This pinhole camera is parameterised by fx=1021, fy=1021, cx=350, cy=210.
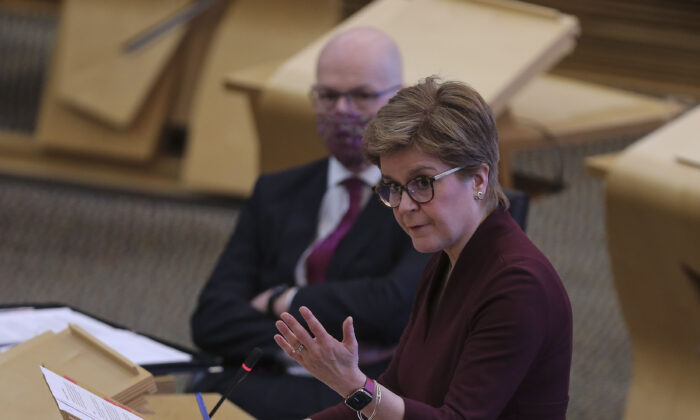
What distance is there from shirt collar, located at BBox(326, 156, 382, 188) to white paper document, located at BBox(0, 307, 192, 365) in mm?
620

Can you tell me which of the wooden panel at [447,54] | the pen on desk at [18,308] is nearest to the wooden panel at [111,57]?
the wooden panel at [447,54]

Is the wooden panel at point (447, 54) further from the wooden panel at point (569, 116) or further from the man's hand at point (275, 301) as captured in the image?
the man's hand at point (275, 301)

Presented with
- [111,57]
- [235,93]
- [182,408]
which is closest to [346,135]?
[182,408]

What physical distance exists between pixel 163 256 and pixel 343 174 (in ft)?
6.91

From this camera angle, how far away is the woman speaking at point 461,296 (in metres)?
1.43

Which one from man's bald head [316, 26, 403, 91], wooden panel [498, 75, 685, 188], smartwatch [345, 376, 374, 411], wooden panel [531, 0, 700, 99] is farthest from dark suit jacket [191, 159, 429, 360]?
wooden panel [531, 0, 700, 99]

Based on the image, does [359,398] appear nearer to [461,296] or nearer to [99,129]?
[461,296]

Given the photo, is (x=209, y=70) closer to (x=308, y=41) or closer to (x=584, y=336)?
(x=308, y=41)

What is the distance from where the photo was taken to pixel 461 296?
1577mm

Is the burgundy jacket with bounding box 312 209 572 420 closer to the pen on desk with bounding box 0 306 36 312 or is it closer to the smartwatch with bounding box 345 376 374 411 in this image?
the smartwatch with bounding box 345 376 374 411

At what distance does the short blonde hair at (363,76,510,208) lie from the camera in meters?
1.50

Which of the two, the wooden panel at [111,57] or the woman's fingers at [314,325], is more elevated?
Answer: the woman's fingers at [314,325]

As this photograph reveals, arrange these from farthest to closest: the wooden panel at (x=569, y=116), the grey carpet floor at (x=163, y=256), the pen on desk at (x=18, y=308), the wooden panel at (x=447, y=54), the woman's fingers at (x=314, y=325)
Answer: the grey carpet floor at (x=163, y=256) < the wooden panel at (x=569, y=116) < the wooden panel at (x=447, y=54) < the pen on desk at (x=18, y=308) < the woman's fingers at (x=314, y=325)

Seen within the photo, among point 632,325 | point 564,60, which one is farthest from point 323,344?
point 564,60
